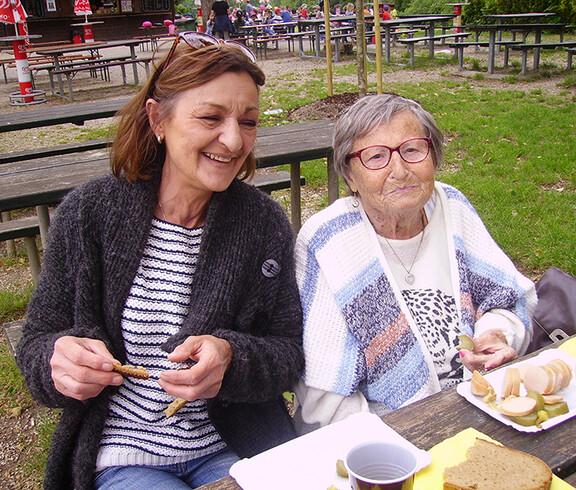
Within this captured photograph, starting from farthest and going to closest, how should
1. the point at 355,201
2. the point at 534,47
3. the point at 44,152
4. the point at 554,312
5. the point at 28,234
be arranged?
the point at 534,47 < the point at 44,152 < the point at 28,234 < the point at 554,312 < the point at 355,201

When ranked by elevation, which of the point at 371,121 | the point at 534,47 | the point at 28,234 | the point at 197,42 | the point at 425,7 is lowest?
the point at 28,234

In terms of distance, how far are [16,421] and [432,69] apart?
12.1 meters

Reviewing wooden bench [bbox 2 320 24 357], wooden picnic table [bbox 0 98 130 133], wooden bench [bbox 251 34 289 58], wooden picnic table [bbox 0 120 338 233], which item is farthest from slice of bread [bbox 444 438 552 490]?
wooden bench [bbox 251 34 289 58]

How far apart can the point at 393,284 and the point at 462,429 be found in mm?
631

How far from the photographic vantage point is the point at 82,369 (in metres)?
1.52

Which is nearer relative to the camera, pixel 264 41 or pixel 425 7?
pixel 264 41

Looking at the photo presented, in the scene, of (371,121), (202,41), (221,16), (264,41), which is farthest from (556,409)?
(221,16)

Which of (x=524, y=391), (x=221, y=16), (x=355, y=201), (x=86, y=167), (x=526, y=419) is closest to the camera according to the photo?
(x=526, y=419)

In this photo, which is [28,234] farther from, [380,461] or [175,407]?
[380,461]

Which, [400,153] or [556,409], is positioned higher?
[400,153]

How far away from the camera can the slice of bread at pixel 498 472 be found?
1.17 m

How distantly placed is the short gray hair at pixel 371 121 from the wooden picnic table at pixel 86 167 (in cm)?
105

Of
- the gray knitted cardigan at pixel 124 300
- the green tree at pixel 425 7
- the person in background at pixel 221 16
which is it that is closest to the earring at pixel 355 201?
the gray knitted cardigan at pixel 124 300

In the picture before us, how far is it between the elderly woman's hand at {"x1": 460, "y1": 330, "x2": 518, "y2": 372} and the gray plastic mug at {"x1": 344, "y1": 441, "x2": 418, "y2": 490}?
77 cm
